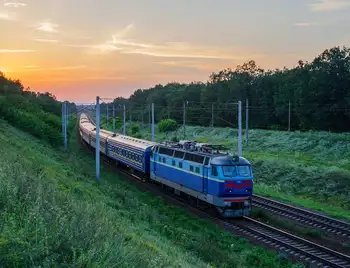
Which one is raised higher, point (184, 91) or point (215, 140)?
point (184, 91)

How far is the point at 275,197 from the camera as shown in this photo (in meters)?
28.1

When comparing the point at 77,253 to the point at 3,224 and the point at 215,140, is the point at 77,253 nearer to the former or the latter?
the point at 3,224

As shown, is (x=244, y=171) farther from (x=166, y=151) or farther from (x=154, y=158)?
(x=154, y=158)

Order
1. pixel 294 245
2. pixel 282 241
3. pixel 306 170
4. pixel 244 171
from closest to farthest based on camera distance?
pixel 294 245, pixel 282 241, pixel 244 171, pixel 306 170

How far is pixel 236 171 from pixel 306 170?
13.8m

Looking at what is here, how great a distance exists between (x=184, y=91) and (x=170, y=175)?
83968 mm

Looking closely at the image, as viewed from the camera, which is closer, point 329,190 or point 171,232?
point 171,232

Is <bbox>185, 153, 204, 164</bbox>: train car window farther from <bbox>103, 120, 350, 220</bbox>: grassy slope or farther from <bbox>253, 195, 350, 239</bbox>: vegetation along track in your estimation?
<bbox>103, 120, 350, 220</bbox>: grassy slope

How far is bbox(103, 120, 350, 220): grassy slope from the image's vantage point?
93.3ft

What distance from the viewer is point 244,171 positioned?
22.5 metres

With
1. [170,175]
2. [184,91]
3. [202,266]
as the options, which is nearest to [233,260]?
[202,266]

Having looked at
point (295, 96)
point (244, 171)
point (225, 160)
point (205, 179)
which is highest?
point (295, 96)

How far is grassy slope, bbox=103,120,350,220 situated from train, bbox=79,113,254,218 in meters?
5.53

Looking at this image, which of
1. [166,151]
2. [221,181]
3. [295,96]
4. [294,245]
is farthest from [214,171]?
[295,96]
